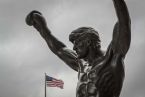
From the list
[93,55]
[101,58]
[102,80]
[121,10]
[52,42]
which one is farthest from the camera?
[52,42]

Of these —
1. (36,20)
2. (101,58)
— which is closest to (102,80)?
(101,58)

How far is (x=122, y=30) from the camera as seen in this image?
6.34 meters

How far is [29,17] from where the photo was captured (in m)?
7.82

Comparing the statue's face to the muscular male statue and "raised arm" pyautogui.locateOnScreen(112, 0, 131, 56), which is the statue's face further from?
"raised arm" pyautogui.locateOnScreen(112, 0, 131, 56)

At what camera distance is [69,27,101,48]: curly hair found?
6.97 meters

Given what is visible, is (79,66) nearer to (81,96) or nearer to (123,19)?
(81,96)

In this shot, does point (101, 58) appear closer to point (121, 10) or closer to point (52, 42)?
point (121, 10)

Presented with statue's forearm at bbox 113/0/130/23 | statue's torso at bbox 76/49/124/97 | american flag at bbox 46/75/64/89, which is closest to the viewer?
statue's forearm at bbox 113/0/130/23

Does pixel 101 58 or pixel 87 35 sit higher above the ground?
pixel 87 35

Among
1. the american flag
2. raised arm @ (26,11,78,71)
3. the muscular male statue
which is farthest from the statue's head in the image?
the american flag

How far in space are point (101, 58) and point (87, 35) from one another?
0.39 meters

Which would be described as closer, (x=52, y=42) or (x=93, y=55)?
(x=93, y=55)

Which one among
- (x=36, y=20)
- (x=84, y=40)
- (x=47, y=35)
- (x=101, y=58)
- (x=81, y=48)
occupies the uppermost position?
(x=36, y=20)

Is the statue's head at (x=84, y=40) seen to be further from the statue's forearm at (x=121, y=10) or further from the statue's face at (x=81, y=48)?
the statue's forearm at (x=121, y=10)
